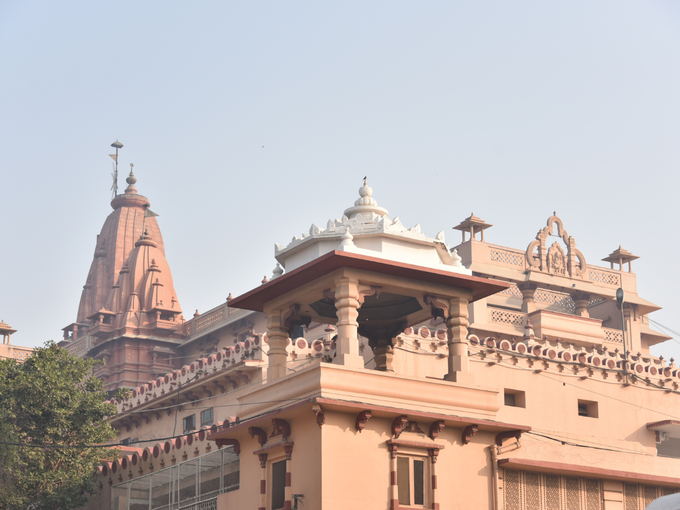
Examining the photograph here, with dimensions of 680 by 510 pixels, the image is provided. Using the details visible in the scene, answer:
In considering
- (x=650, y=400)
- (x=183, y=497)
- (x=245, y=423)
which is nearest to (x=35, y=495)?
(x=183, y=497)

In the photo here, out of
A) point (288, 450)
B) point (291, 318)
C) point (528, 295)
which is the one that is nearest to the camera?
point (288, 450)

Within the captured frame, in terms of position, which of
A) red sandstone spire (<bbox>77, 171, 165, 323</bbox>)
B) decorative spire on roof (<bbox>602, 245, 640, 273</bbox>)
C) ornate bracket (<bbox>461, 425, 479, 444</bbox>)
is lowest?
ornate bracket (<bbox>461, 425, 479, 444</bbox>)

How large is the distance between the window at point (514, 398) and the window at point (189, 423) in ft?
31.9

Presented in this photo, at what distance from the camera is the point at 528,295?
1531 inches

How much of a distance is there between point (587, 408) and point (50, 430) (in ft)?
46.9

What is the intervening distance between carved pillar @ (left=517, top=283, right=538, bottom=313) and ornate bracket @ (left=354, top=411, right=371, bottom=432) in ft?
68.1

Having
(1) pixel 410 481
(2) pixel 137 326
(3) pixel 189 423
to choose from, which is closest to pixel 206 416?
(3) pixel 189 423

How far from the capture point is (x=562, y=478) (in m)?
21.9

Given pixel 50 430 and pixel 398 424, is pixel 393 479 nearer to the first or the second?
pixel 398 424

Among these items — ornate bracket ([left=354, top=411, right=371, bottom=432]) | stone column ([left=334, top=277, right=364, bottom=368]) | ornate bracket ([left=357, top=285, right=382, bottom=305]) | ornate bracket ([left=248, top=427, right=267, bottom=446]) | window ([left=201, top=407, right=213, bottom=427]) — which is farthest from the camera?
window ([left=201, top=407, right=213, bottom=427])

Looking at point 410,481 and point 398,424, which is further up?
point 398,424

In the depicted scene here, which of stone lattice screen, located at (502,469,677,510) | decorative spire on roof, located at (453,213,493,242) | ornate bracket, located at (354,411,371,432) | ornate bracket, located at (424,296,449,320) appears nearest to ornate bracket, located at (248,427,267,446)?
ornate bracket, located at (354,411,371,432)

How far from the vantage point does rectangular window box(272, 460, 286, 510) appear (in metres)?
19.2

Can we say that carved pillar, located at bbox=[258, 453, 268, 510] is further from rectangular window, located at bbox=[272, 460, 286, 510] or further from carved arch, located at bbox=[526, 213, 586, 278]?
carved arch, located at bbox=[526, 213, 586, 278]
